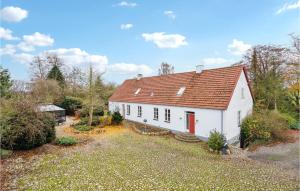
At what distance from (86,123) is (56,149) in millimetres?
9004

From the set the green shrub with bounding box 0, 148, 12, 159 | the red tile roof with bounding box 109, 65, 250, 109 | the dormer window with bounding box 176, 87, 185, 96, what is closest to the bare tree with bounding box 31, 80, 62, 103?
the red tile roof with bounding box 109, 65, 250, 109

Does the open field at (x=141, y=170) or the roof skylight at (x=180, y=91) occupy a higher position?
the roof skylight at (x=180, y=91)

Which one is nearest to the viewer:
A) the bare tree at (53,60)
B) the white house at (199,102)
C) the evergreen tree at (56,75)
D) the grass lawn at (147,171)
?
the grass lawn at (147,171)

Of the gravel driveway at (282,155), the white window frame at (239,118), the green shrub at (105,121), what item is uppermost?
the white window frame at (239,118)

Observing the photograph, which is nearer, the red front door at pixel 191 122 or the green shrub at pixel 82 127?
the red front door at pixel 191 122

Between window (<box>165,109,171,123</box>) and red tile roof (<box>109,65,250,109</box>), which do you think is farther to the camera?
window (<box>165,109,171,123</box>)

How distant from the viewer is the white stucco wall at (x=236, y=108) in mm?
15062

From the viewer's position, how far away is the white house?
602 inches

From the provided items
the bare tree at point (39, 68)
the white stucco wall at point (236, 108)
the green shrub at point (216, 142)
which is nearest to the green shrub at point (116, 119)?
the green shrub at point (216, 142)

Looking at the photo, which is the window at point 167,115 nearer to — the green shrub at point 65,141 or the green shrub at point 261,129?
the green shrub at point 261,129

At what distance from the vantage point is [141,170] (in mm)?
9680

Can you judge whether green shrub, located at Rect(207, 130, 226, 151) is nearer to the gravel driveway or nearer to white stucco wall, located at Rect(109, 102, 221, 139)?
white stucco wall, located at Rect(109, 102, 221, 139)

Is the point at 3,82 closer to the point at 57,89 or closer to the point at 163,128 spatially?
the point at 163,128

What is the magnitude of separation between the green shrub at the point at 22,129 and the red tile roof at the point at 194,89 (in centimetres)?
1082
